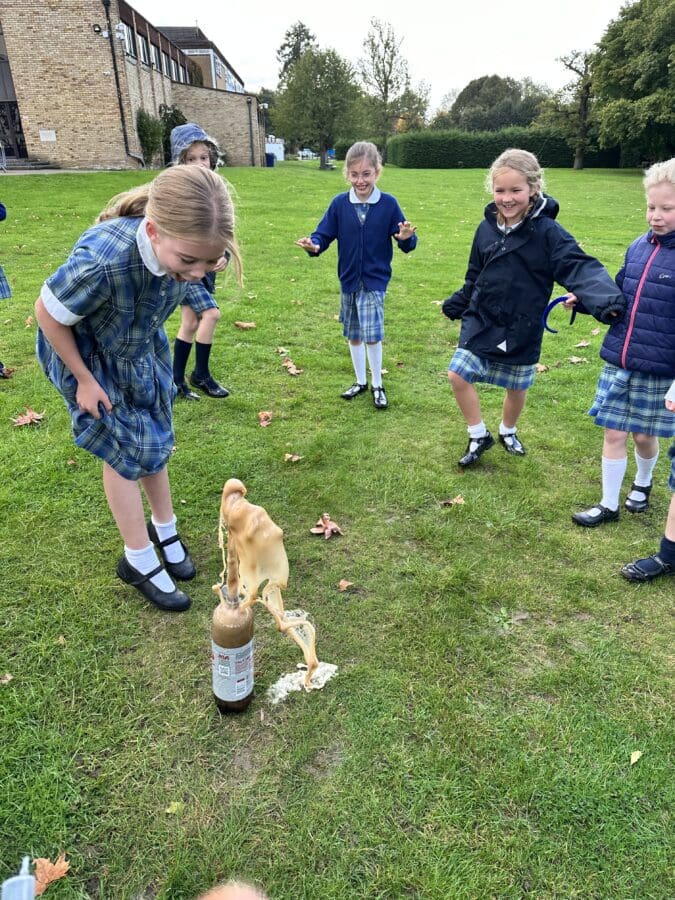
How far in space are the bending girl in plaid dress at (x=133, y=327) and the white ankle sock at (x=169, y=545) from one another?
2.8 inches

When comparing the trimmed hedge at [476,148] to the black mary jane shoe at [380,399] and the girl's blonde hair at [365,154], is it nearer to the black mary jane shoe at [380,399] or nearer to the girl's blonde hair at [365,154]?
the girl's blonde hair at [365,154]

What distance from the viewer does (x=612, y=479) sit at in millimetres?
3621

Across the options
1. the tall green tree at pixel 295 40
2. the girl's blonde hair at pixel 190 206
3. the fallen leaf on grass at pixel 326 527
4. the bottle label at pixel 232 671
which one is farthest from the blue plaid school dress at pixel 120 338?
the tall green tree at pixel 295 40

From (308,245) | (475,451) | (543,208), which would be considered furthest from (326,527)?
(308,245)

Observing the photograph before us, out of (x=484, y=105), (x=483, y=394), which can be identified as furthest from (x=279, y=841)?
(x=484, y=105)

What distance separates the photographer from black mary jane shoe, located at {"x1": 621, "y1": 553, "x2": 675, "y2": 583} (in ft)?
10.4

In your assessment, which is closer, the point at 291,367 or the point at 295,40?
the point at 291,367

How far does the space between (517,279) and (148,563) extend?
2.86 m

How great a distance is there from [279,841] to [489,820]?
72cm

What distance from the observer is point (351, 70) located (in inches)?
1598

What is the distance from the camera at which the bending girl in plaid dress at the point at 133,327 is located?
7.19ft

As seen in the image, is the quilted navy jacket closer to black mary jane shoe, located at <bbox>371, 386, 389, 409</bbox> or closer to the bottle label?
black mary jane shoe, located at <bbox>371, 386, 389, 409</bbox>

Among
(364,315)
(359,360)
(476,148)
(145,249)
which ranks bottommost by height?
(359,360)

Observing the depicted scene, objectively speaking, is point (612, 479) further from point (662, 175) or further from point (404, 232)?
point (404, 232)
